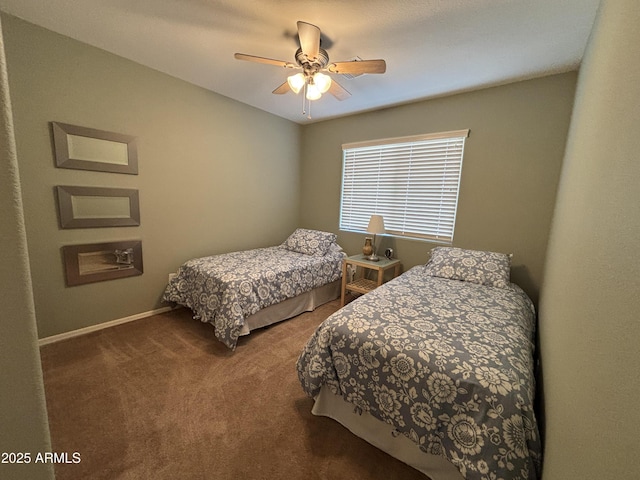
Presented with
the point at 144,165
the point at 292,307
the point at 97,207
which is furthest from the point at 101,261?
the point at 292,307

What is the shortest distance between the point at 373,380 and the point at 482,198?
2.22m

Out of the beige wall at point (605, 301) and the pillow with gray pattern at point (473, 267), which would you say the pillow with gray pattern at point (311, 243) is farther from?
the beige wall at point (605, 301)

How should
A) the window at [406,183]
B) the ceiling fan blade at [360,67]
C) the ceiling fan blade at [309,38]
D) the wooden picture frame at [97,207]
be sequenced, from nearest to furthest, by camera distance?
the ceiling fan blade at [309,38] < the ceiling fan blade at [360,67] < the wooden picture frame at [97,207] < the window at [406,183]

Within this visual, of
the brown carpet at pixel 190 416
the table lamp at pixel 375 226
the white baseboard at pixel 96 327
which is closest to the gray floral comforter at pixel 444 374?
the brown carpet at pixel 190 416

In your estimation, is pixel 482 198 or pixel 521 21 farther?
pixel 482 198

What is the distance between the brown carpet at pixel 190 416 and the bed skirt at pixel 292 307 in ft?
0.74

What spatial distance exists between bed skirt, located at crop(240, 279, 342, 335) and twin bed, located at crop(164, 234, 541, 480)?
0.06 m

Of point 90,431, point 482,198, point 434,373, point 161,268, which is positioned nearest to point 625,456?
point 434,373

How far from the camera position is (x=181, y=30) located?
1.81m

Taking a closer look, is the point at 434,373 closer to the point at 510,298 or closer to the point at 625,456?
the point at 625,456

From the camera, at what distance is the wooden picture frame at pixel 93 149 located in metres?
1.98

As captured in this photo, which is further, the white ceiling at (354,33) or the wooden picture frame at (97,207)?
the wooden picture frame at (97,207)

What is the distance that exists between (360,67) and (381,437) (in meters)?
2.31

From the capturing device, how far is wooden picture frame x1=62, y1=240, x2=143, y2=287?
2.13 metres
